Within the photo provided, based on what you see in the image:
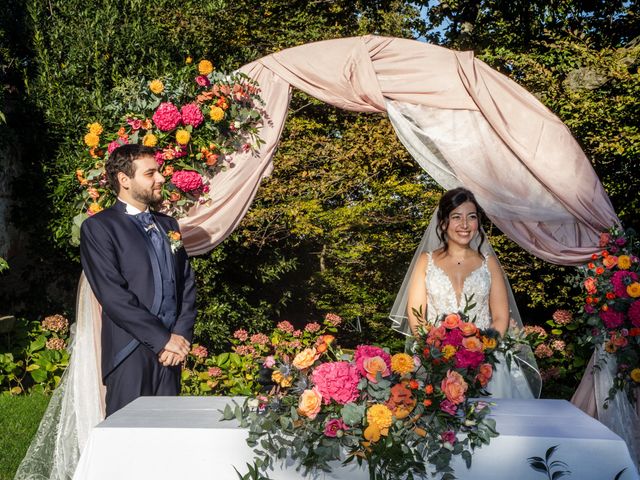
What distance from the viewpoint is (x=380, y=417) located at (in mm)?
2125

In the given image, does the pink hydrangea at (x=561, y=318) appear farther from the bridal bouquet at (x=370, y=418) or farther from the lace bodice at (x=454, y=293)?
the bridal bouquet at (x=370, y=418)

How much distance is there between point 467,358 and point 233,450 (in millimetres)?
825

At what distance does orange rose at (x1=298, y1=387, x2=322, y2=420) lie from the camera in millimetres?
2176

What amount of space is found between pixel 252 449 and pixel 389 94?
286 cm

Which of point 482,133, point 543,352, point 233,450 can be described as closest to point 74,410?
point 233,450

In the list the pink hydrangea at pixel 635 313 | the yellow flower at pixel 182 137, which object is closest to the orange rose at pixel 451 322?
the pink hydrangea at pixel 635 313

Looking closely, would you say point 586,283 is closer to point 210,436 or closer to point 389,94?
point 389,94

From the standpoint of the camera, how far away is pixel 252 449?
2.26 metres

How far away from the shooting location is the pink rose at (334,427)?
7.10 ft

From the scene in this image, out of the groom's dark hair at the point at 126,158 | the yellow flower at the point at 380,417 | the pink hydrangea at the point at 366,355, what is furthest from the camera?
the groom's dark hair at the point at 126,158

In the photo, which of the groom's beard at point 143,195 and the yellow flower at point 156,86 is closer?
the groom's beard at point 143,195

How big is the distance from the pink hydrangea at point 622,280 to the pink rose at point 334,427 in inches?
107

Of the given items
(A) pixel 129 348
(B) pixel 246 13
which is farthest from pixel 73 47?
(A) pixel 129 348

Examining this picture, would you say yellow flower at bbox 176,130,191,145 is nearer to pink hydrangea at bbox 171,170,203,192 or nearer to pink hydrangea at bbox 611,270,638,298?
pink hydrangea at bbox 171,170,203,192
